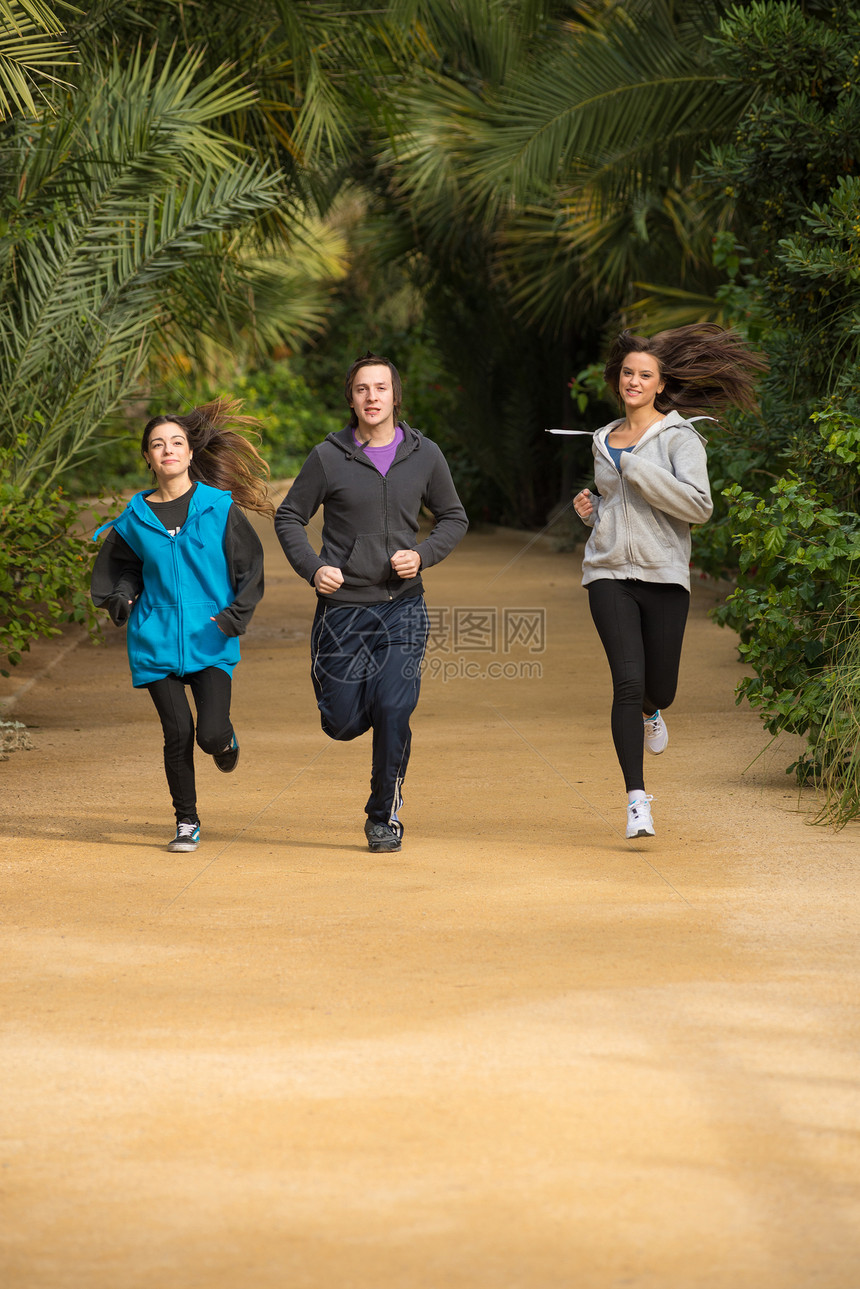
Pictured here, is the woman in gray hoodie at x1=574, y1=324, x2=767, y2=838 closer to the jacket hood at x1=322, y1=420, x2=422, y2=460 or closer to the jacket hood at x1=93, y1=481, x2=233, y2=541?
the jacket hood at x1=322, y1=420, x2=422, y2=460

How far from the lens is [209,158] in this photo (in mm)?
9727

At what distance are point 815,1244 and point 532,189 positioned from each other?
458 inches

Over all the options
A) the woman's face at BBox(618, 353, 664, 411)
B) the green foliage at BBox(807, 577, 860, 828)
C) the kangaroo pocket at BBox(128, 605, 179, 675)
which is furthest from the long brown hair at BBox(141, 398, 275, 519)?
the green foliage at BBox(807, 577, 860, 828)

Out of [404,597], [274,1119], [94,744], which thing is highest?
[404,597]

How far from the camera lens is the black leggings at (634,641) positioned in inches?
221

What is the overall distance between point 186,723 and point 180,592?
0.48m

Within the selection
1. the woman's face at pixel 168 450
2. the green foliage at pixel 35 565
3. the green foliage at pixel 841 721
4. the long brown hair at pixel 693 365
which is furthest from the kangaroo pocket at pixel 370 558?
the green foliage at pixel 35 565

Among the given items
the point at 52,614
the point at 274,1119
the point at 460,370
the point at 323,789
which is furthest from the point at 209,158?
the point at 460,370

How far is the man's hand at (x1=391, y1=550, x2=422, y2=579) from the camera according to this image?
5.47 m

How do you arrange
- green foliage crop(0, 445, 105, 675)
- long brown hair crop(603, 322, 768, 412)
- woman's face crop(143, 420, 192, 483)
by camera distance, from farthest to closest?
green foliage crop(0, 445, 105, 675) < long brown hair crop(603, 322, 768, 412) < woman's face crop(143, 420, 192, 483)

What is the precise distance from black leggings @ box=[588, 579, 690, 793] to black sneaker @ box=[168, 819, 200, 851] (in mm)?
1567

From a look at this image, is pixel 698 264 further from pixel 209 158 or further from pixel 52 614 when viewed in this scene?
pixel 52 614

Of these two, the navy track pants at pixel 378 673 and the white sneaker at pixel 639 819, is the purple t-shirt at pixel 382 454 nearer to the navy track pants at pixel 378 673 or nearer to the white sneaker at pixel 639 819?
the navy track pants at pixel 378 673

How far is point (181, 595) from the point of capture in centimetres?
573
